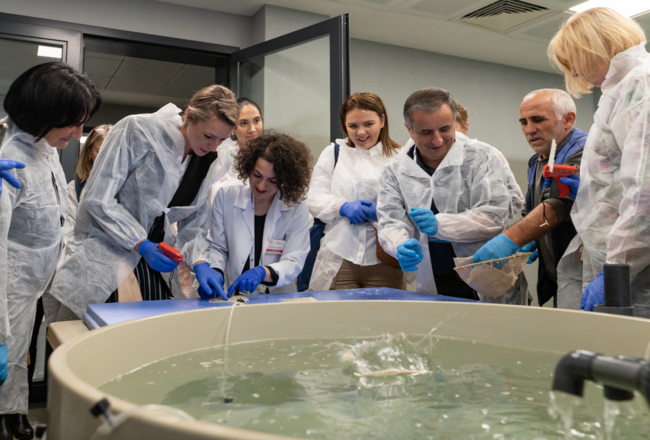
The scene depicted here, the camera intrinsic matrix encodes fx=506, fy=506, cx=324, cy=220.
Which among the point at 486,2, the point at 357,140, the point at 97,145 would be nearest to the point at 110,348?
the point at 357,140

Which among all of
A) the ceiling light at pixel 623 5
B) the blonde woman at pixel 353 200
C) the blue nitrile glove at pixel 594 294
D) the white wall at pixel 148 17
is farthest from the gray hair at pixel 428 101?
the ceiling light at pixel 623 5

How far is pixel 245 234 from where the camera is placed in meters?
1.76

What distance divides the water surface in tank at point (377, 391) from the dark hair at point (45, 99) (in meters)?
0.86

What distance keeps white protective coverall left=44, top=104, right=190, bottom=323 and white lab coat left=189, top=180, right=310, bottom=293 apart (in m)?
0.18

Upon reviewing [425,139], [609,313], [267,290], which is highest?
[425,139]

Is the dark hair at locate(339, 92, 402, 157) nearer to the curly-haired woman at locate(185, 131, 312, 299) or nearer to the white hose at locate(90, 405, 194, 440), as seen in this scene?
the curly-haired woman at locate(185, 131, 312, 299)

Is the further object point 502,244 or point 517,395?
point 502,244

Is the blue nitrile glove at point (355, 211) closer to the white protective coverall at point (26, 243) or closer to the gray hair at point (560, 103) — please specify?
the gray hair at point (560, 103)

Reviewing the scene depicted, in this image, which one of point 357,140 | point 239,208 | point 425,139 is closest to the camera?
point 425,139

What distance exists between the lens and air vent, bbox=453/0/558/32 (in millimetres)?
3461

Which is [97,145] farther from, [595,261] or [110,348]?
[595,261]

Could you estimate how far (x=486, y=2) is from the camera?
3.39 m

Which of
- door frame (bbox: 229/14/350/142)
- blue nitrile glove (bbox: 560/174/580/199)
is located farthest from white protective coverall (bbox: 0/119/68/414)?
door frame (bbox: 229/14/350/142)

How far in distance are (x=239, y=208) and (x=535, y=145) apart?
1.14 metres
